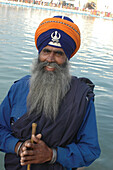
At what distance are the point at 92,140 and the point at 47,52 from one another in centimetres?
72

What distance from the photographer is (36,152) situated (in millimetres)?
1653

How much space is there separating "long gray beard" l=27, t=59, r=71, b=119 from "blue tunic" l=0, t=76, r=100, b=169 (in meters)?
0.07

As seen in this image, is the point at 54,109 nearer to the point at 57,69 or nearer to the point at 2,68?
the point at 57,69

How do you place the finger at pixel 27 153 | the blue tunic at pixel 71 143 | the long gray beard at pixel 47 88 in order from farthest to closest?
the long gray beard at pixel 47 88
the blue tunic at pixel 71 143
the finger at pixel 27 153

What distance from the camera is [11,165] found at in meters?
1.90

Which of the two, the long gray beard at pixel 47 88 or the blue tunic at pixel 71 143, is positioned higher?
the long gray beard at pixel 47 88

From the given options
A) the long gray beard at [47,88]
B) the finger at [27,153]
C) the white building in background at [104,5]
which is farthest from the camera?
the white building in background at [104,5]

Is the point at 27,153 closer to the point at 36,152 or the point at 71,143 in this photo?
the point at 36,152

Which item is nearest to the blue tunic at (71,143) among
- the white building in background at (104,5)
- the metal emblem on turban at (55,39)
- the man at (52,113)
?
the man at (52,113)

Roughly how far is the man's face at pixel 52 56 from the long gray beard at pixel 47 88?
3 cm

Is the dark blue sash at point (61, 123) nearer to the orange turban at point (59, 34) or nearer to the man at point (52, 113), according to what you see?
the man at point (52, 113)

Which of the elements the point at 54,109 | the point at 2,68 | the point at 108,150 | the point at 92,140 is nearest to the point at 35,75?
the point at 54,109

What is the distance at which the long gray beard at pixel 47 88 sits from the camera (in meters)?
1.83

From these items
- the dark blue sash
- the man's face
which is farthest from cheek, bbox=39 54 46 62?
the dark blue sash
